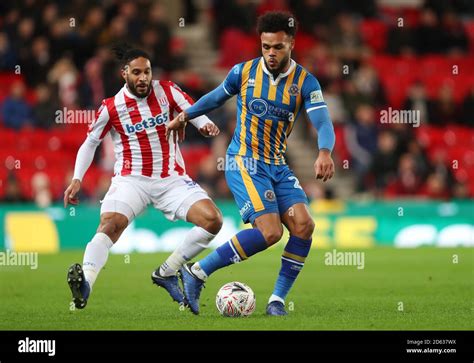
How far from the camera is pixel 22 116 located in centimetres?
1920

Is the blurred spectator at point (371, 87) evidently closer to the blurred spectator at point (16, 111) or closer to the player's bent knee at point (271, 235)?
the blurred spectator at point (16, 111)

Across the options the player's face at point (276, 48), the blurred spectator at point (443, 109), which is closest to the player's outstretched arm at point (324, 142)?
the player's face at point (276, 48)

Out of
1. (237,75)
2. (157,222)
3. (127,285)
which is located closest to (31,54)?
(157,222)

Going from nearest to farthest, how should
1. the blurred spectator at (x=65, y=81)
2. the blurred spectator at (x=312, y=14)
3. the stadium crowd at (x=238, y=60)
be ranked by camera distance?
the stadium crowd at (x=238, y=60), the blurred spectator at (x=65, y=81), the blurred spectator at (x=312, y=14)

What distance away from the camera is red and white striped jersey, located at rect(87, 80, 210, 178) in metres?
10.1

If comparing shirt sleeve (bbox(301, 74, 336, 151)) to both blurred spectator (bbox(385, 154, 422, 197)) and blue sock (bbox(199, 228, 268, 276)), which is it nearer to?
blue sock (bbox(199, 228, 268, 276))

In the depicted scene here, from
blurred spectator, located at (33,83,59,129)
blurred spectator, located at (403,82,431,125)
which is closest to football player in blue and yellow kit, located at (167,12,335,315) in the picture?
blurred spectator, located at (33,83,59,129)

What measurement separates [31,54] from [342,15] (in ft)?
23.5

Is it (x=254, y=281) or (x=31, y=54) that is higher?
(x=31, y=54)

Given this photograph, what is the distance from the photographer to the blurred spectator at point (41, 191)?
702 inches

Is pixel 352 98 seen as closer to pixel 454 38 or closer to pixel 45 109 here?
pixel 454 38

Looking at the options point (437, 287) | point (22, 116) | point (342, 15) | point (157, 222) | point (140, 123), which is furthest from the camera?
point (342, 15)

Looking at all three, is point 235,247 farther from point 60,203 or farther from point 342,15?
point 342,15

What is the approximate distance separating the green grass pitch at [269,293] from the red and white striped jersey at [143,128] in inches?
51.9
